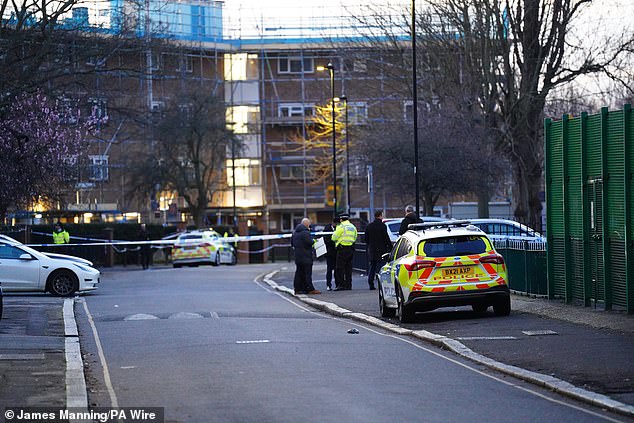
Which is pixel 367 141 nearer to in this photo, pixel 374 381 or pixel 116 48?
pixel 116 48

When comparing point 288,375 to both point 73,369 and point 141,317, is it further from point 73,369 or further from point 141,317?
point 141,317

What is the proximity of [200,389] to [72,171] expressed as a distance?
137 feet

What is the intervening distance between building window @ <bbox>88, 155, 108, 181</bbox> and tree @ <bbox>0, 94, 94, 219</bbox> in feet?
28.7

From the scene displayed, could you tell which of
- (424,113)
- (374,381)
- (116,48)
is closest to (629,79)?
(424,113)

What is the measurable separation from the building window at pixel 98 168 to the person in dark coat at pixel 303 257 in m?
34.7

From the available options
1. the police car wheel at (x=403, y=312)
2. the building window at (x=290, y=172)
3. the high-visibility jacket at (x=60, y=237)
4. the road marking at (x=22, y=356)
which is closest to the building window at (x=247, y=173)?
the building window at (x=290, y=172)

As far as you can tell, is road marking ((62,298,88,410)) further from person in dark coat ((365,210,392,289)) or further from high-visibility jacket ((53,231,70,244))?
high-visibility jacket ((53,231,70,244))

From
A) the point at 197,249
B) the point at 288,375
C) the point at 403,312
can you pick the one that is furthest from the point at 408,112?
the point at 288,375

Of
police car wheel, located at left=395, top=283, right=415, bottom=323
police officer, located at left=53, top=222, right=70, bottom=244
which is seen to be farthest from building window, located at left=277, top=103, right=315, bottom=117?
police car wheel, located at left=395, top=283, right=415, bottom=323

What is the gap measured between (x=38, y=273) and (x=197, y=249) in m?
21.4

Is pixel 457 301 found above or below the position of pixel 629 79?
below

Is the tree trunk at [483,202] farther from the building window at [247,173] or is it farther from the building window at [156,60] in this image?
the building window at [247,173]

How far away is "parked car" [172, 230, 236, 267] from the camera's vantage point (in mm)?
50969

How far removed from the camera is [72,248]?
49.0m
